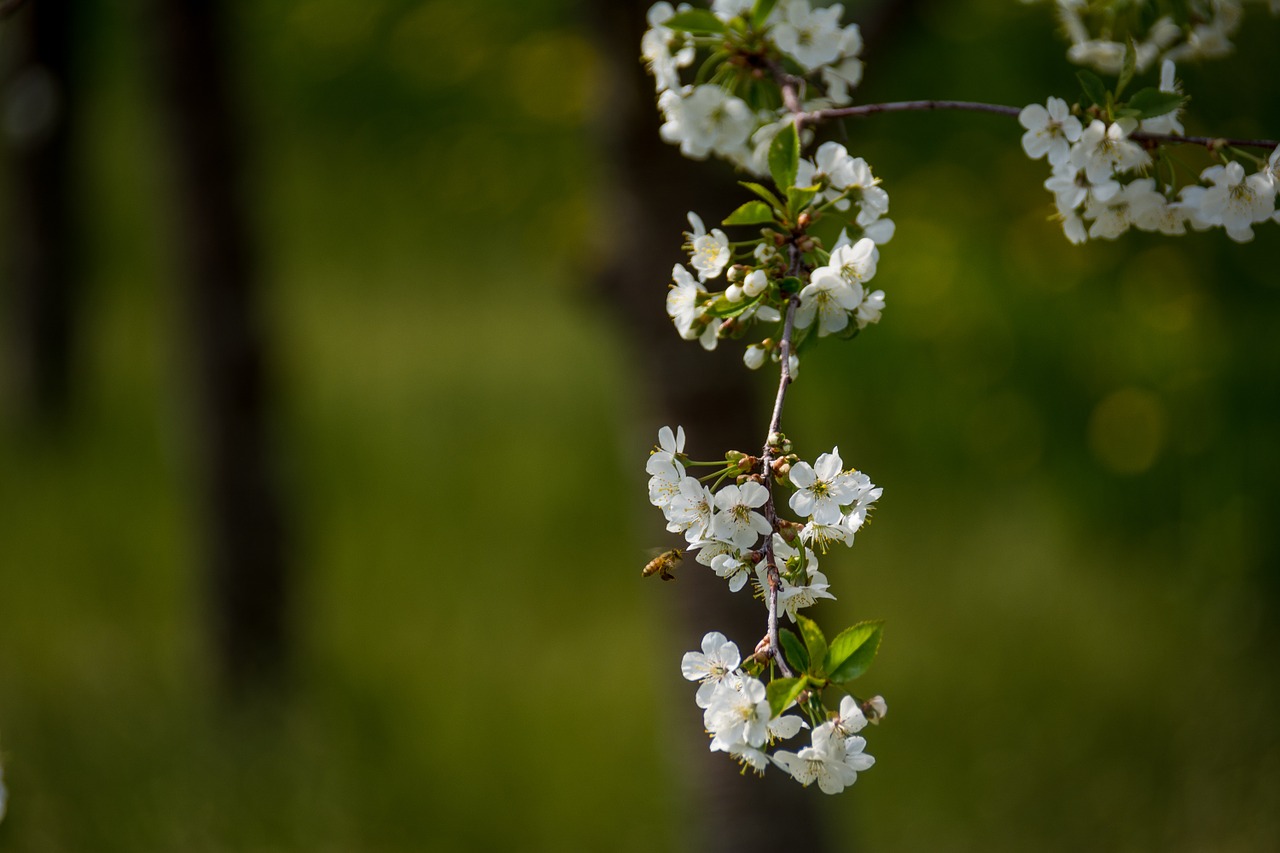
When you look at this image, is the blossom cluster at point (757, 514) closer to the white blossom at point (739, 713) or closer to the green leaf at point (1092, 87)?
the white blossom at point (739, 713)

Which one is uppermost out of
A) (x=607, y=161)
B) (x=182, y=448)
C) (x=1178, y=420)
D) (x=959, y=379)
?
(x=959, y=379)

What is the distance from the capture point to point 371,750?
3.10 meters

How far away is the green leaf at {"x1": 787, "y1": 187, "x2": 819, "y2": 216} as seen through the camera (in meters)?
0.97

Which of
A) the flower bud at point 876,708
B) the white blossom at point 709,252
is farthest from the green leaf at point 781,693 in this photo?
the white blossom at point 709,252

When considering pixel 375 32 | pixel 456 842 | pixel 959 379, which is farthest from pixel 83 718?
pixel 375 32

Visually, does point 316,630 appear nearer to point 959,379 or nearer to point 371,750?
point 371,750

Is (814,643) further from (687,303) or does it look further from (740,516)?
(687,303)

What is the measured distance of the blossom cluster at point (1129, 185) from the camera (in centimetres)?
98

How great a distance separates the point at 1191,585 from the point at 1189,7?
254 cm

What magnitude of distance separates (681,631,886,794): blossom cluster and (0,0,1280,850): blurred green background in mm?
1320

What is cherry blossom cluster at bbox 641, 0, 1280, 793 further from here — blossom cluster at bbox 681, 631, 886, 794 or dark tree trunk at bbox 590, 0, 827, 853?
dark tree trunk at bbox 590, 0, 827, 853

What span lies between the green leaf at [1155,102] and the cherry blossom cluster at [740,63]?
1.03ft

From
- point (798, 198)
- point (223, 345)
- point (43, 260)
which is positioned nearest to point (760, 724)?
point (798, 198)

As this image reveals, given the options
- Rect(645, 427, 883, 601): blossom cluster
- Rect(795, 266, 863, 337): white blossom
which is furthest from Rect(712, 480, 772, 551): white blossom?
Rect(795, 266, 863, 337): white blossom
